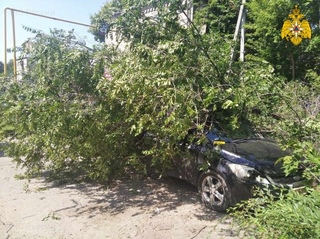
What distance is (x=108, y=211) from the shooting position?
4191 mm

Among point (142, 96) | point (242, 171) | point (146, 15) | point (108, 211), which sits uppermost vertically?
point (146, 15)

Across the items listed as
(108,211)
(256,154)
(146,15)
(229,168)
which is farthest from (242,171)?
(146,15)

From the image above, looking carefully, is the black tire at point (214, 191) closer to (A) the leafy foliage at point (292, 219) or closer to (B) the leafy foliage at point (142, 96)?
(B) the leafy foliage at point (142, 96)

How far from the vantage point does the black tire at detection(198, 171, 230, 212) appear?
4008 millimetres

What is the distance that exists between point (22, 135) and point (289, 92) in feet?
17.4

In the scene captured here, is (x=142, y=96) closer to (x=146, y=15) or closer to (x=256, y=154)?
(x=146, y=15)

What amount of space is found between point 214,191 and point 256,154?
85 cm

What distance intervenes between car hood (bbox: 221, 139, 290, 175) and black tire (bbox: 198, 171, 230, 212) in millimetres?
378

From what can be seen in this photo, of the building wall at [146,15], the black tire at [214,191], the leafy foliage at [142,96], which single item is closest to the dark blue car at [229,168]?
the black tire at [214,191]

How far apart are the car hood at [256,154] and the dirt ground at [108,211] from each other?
87 centimetres

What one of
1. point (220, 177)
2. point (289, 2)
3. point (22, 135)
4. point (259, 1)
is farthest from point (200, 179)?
point (259, 1)

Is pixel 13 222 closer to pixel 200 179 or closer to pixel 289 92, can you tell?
pixel 200 179

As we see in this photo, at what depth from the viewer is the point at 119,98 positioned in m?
4.48

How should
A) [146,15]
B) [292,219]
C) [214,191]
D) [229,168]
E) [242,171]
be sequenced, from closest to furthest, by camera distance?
[292,219], [242,171], [229,168], [214,191], [146,15]
